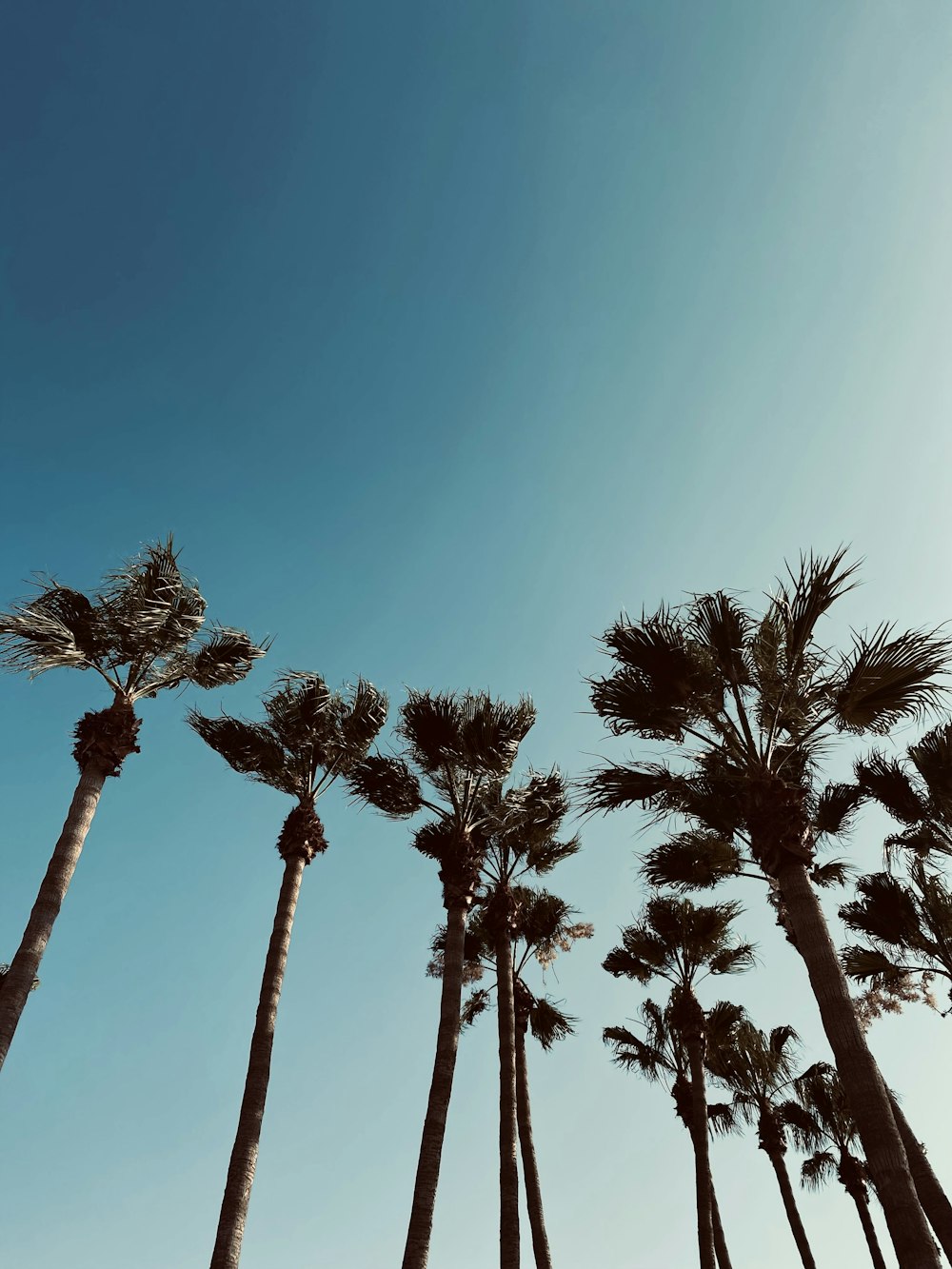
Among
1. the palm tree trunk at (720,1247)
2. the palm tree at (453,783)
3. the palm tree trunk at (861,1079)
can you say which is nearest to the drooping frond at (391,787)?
the palm tree at (453,783)

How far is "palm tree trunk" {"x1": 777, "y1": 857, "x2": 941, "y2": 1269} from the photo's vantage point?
23.5 feet

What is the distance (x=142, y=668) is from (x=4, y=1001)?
18.6 ft

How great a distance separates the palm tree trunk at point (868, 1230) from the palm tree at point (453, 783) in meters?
17.1

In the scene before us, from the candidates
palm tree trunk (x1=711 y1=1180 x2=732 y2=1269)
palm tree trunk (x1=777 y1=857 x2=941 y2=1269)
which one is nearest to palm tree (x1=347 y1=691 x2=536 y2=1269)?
palm tree trunk (x1=777 y1=857 x2=941 y2=1269)

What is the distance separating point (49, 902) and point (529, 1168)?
12.4 metres

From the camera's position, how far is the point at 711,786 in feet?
37.6

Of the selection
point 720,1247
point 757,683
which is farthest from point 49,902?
point 720,1247

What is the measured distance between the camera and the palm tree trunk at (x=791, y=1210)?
2270 cm

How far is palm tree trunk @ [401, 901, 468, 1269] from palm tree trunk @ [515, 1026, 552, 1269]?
171 inches

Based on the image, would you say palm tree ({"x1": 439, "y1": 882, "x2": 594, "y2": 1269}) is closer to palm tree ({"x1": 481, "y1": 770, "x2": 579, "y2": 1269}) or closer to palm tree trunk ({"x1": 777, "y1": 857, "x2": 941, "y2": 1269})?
palm tree ({"x1": 481, "y1": 770, "x2": 579, "y2": 1269})

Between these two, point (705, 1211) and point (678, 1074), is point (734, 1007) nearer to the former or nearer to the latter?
point (678, 1074)

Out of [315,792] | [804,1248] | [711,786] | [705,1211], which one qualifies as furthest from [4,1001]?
[804,1248]

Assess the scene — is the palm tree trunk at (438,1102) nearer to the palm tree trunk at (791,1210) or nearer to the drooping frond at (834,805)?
the drooping frond at (834,805)

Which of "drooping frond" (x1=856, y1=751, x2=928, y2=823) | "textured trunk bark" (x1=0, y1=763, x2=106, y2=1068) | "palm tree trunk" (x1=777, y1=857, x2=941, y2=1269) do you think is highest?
"drooping frond" (x1=856, y1=751, x2=928, y2=823)
